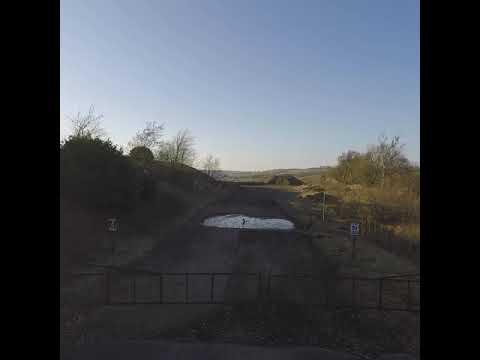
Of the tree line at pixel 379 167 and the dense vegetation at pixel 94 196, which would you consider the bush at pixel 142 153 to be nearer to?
the dense vegetation at pixel 94 196

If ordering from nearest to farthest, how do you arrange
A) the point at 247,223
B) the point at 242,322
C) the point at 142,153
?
the point at 242,322
the point at 247,223
the point at 142,153

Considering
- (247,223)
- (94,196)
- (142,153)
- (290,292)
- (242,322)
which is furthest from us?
(142,153)

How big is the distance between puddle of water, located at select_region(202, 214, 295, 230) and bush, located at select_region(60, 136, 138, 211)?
7.90 metres

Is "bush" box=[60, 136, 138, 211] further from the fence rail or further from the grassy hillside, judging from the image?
the fence rail

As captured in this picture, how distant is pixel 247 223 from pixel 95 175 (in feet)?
42.5

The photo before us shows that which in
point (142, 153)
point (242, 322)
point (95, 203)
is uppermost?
point (142, 153)

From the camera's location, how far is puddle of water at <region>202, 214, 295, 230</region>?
23656mm

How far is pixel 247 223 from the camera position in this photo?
83.6 ft

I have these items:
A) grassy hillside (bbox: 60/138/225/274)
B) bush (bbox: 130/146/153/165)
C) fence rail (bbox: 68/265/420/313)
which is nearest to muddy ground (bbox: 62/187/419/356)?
fence rail (bbox: 68/265/420/313)

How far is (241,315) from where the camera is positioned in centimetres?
799

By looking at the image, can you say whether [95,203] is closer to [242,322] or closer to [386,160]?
[242,322]

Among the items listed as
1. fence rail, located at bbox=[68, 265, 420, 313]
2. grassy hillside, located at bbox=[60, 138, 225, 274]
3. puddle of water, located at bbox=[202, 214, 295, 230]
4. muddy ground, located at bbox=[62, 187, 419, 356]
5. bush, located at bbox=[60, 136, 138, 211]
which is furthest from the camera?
puddle of water, located at bbox=[202, 214, 295, 230]

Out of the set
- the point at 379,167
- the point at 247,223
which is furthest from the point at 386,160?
the point at 247,223
